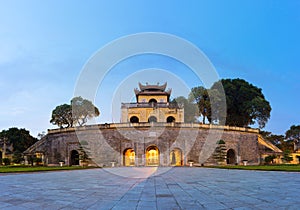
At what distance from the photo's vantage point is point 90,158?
100ft

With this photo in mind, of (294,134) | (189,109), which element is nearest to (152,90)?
(189,109)

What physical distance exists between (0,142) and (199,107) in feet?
108

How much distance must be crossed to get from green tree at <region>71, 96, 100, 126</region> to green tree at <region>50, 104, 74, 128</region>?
1012 mm

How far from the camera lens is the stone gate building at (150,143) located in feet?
98.7

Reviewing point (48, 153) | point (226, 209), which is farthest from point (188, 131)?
point (226, 209)

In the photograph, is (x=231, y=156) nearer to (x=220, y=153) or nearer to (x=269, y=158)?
(x=269, y=158)

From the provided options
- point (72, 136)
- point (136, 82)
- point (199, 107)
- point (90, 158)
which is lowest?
point (90, 158)

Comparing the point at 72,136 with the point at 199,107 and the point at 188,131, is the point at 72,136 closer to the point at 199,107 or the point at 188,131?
the point at 188,131

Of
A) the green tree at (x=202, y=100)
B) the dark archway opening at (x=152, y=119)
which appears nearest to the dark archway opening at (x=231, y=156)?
the green tree at (x=202, y=100)

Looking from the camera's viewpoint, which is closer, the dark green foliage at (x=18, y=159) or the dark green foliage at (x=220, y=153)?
the dark green foliage at (x=220, y=153)

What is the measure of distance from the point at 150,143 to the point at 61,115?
28305 millimetres

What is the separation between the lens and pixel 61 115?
5284 cm

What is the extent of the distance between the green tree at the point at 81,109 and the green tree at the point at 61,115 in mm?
1012

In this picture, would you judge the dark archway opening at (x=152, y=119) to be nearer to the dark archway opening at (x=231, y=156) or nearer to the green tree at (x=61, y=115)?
the dark archway opening at (x=231, y=156)
